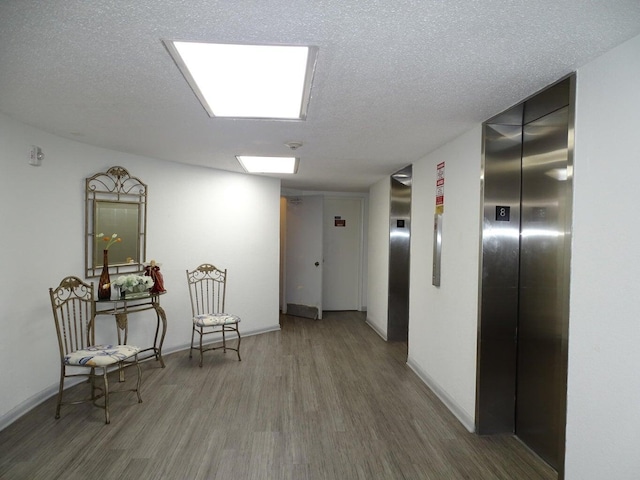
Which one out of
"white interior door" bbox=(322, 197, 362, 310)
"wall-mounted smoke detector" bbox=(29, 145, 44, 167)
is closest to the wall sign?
"wall-mounted smoke detector" bbox=(29, 145, 44, 167)

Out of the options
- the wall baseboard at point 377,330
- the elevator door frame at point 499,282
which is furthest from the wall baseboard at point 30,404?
the wall baseboard at point 377,330

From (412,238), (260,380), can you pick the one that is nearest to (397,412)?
(260,380)

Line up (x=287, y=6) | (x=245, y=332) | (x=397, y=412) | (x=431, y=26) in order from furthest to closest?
(x=245, y=332)
(x=397, y=412)
(x=431, y=26)
(x=287, y=6)

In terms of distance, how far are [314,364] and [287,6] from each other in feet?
12.5

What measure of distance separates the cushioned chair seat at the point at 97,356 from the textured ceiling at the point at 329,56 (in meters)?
1.91

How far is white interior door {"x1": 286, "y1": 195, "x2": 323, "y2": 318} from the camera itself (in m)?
6.80

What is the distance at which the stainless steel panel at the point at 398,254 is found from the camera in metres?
5.31

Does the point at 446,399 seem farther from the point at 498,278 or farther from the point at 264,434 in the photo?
the point at 264,434

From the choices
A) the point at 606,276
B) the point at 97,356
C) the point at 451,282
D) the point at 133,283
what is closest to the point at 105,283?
the point at 133,283

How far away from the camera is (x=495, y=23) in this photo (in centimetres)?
148

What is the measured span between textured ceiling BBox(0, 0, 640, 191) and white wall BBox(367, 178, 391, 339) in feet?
8.20

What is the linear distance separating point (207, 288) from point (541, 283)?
3.88m

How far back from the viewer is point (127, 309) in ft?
13.0

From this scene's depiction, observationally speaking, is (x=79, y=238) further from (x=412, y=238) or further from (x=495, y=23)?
(x=495, y=23)
